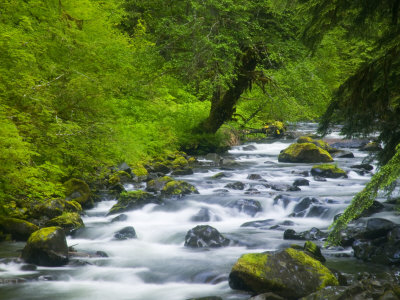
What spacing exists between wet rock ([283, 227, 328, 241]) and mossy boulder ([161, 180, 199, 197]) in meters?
4.18

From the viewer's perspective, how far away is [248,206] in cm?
1055

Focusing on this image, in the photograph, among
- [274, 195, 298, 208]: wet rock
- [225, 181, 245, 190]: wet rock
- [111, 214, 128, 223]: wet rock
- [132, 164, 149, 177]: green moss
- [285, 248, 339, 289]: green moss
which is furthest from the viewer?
[132, 164, 149, 177]: green moss

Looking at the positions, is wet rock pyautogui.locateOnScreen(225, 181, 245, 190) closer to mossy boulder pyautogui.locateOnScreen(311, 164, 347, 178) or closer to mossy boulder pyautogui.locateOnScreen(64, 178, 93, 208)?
mossy boulder pyautogui.locateOnScreen(311, 164, 347, 178)

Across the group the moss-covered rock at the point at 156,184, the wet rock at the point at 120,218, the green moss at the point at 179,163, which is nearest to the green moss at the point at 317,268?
the wet rock at the point at 120,218

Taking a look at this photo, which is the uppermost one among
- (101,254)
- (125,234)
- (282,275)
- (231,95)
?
(231,95)

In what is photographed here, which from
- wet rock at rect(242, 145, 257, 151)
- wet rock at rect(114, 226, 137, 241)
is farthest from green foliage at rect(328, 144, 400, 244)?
wet rock at rect(242, 145, 257, 151)

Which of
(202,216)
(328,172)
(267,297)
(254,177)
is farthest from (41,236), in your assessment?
(328,172)

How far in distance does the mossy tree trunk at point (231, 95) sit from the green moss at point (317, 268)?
9308 millimetres

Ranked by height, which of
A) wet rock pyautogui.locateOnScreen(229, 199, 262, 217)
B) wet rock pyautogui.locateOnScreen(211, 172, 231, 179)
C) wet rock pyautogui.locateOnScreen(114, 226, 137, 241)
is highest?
wet rock pyautogui.locateOnScreen(211, 172, 231, 179)

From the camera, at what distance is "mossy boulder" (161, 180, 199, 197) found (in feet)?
38.7

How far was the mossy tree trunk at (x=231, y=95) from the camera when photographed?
15383 mm

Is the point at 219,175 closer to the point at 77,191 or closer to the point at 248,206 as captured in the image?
the point at 248,206

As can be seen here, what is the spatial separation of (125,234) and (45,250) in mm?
2255

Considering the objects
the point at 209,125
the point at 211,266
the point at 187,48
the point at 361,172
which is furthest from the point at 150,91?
the point at 211,266
